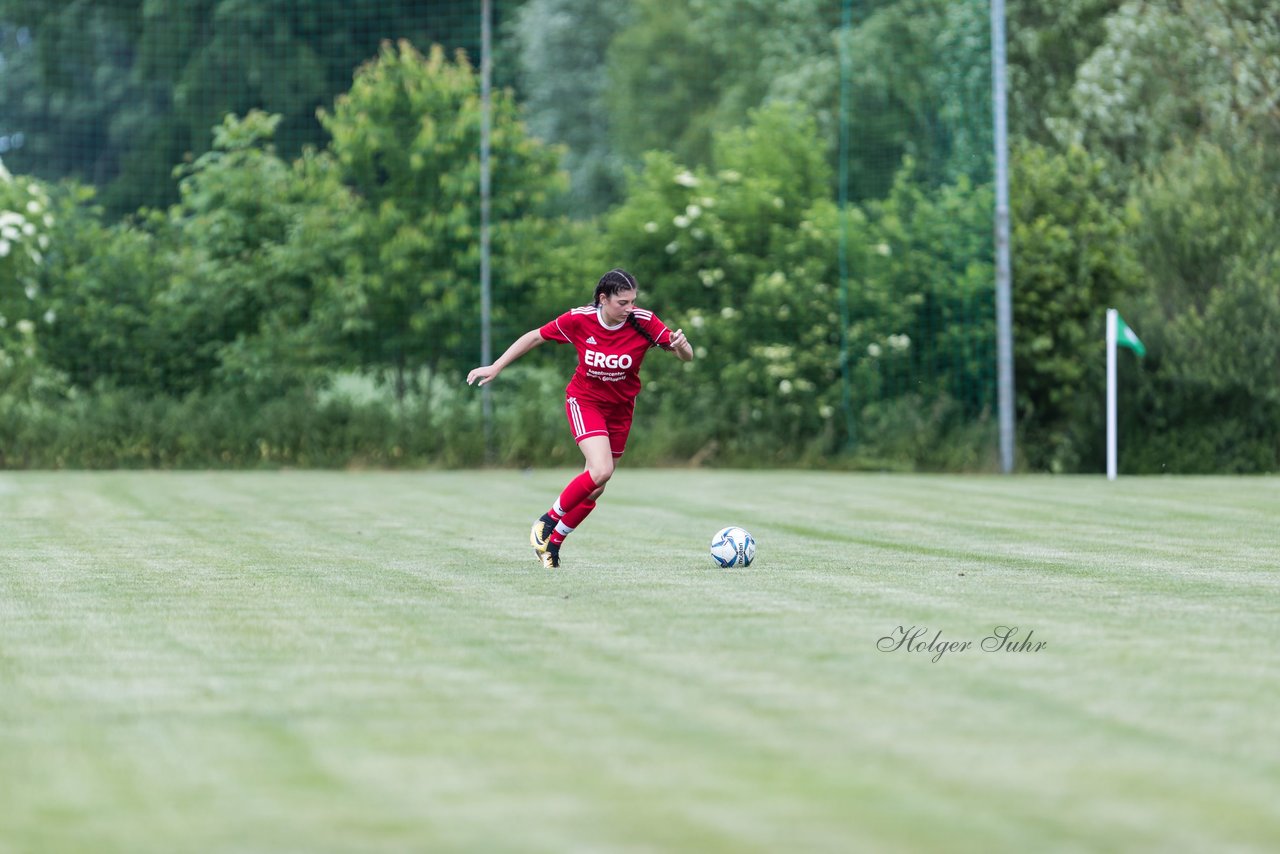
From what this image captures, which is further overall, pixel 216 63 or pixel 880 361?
pixel 216 63

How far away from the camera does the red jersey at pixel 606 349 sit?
35.7ft

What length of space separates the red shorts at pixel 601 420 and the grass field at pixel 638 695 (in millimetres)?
691

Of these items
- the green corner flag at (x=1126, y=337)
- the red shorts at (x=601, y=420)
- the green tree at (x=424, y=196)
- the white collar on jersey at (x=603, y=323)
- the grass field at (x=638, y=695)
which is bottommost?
the grass field at (x=638, y=695)

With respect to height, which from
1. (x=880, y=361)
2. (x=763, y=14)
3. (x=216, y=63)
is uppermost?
(x=763, y=14)

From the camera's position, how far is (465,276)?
23312mm

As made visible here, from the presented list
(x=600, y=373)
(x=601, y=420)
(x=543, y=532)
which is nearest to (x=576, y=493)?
(x=543, y=532)

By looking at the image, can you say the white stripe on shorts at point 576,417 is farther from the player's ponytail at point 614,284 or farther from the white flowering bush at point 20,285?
the white flowering bush at point 20,285

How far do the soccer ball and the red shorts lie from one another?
36.8 inches

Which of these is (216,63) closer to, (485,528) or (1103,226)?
(1103,226)

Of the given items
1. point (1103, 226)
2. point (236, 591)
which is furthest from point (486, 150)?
point (236, 591)

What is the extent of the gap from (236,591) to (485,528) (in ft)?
14.2
